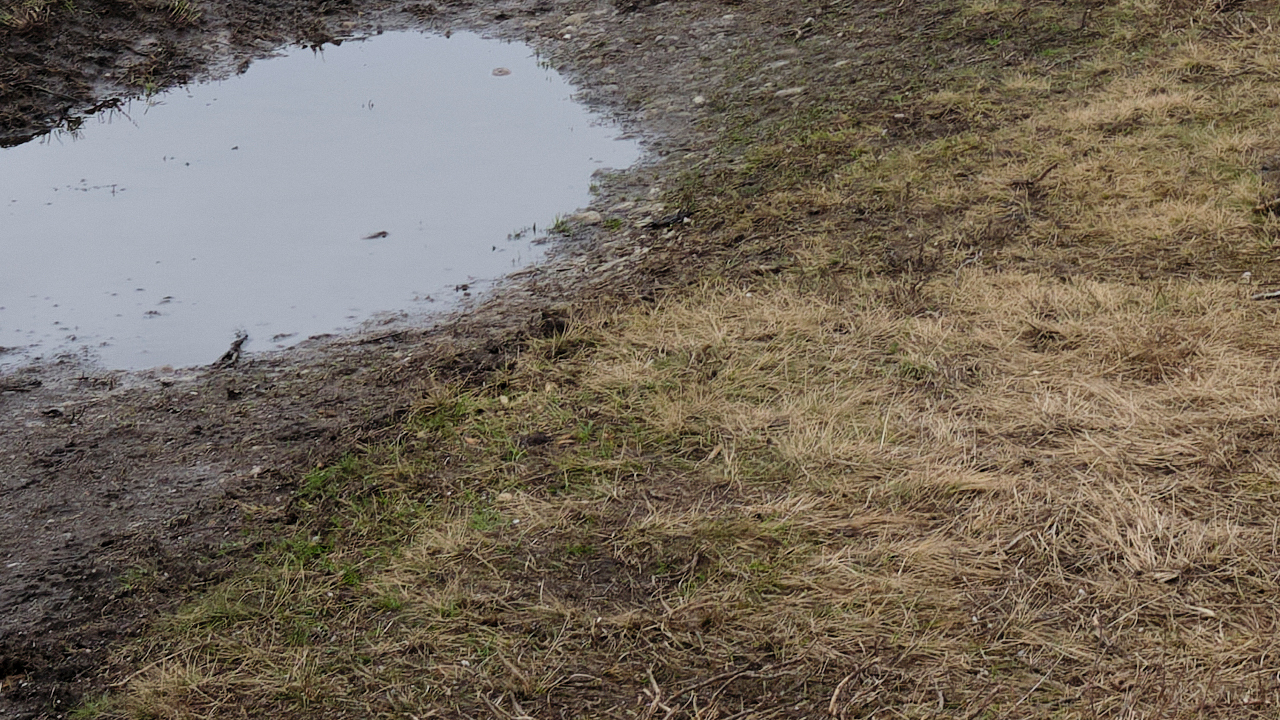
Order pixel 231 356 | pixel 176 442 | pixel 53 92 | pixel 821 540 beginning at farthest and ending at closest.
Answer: pixel 53 92, pixel 231 356, pixel 176 442, pixel 821 540

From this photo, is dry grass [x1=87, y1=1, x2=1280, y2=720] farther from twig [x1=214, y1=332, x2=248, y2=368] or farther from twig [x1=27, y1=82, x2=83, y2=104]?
twig [x1=27, y1=82, x2=83, y2=104]

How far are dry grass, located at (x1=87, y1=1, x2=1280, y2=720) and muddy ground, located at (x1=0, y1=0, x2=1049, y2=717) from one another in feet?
0.66

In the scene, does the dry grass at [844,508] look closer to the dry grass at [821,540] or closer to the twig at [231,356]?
the dry grass at [821,540]

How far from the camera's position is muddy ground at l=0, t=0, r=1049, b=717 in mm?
2818

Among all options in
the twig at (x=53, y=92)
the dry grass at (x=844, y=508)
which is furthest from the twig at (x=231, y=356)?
the twig at (x=53, y=92)

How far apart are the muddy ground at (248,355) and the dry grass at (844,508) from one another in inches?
8.0

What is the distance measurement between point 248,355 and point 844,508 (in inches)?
96.6

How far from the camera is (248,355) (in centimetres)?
406

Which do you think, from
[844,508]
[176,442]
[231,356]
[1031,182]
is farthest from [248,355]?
[1031,182]

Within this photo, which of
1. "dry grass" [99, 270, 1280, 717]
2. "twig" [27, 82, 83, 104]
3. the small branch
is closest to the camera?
"dry grass" [99, 270, 1280, 717]

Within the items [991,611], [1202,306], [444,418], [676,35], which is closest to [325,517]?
[444,418]

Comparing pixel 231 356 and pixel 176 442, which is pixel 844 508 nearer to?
pixel 176 442

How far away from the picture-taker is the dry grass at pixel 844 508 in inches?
91.8

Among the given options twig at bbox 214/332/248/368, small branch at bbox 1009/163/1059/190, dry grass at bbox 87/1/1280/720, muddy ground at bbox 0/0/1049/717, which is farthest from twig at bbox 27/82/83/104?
small branch at bbox 1009/163/1059/190
